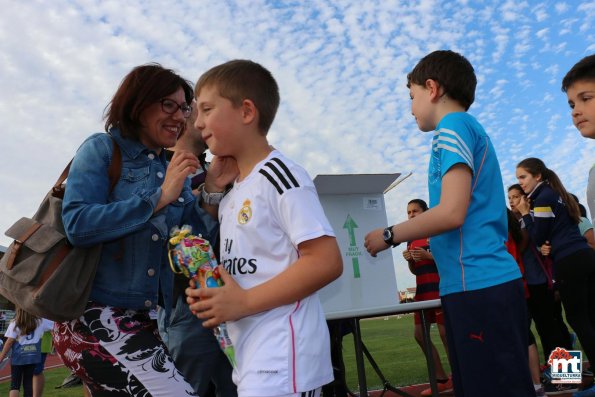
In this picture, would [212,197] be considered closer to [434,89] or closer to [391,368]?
[434,89]

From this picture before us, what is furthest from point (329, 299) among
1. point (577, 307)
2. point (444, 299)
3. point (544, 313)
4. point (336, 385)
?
Answer: point (544, 313)

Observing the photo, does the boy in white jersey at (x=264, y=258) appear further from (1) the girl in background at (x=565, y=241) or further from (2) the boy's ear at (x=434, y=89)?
(1) the girl in background at (x=565, y=241)

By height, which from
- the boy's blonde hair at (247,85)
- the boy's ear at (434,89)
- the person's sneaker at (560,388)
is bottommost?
the person's sneaker at (560,388)

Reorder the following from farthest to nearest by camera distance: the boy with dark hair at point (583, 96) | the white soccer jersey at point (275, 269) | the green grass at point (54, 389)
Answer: the green grass at point (54, 389) → the boy with dark hair at point (583, 96) → the white soccer jersey at point (275, 269)

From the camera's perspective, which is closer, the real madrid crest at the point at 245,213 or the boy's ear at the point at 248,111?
the real madrid crest at the point at 245,213

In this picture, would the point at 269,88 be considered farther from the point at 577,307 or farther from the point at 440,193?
the point at 577,307

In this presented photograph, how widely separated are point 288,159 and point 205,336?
118 centimetres

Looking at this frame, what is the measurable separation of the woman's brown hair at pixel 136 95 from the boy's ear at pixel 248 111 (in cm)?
41

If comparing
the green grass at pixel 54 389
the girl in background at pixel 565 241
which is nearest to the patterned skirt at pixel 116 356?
the girl in background at pixel 565 241

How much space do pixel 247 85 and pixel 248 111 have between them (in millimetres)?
89

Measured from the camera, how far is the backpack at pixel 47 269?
151 cm

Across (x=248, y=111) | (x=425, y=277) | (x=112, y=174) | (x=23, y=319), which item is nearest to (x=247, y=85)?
(x=248, y=111)

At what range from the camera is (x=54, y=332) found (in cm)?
165

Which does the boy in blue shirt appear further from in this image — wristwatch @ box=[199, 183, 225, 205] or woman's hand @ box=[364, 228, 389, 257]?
wristwatch @ box=[199, 183, 225, 205]
